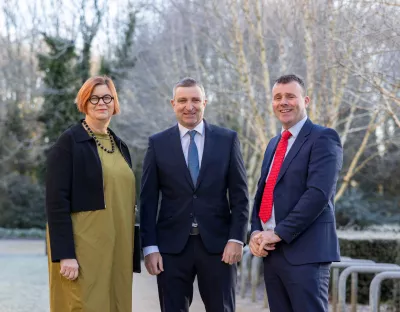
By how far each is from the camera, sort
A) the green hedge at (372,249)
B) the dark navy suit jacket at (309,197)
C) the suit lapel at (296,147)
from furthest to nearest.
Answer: the green hedge at (372,249), the suit lapel at (296,147), the dark navy suit jacket at (309,197)

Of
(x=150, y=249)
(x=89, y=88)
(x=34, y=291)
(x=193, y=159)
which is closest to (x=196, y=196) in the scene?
(x=193, y=159)

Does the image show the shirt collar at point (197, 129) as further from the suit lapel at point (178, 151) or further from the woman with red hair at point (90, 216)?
the woman with red hair at point (90, 216)

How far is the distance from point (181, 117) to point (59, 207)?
40.0 inches

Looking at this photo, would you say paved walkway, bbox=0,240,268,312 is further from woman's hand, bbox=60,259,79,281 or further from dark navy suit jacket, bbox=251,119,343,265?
dark navy suit jacket, bbox=251,119,343,265

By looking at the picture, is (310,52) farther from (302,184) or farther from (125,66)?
(125,66)

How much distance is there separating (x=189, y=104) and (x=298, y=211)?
1.09 meters

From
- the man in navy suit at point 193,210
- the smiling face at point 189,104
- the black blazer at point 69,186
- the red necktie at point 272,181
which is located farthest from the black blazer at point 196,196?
the black blazer at point 69,186

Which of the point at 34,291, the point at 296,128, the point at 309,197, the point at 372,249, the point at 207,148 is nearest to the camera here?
the point at 309,197

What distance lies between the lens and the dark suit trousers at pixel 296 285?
408 cm

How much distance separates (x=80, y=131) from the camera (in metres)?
4.53

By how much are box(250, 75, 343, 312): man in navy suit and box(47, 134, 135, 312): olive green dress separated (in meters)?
0.88

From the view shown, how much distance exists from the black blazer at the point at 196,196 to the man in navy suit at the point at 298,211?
1.01 feet

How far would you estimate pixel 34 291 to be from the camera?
11.1m

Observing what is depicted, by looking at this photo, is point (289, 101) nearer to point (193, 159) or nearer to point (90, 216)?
point (193, 159)
